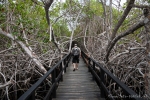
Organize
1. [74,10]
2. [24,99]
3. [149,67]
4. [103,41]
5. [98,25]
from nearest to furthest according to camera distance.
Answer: [24,99] → [149,67] → [103,41] → [74,10] → [98,25]

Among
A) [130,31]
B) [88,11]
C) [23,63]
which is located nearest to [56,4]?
[88,11]

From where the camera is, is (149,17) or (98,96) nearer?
(149,17)

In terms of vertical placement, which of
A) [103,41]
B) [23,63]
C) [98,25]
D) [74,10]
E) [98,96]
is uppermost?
[74,10]

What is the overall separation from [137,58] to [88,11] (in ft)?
15.0

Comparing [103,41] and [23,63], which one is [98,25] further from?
[23,63]

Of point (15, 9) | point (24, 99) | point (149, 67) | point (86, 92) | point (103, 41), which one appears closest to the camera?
point (24, 99)

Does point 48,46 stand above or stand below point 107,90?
above

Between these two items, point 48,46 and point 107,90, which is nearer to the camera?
point 107,90

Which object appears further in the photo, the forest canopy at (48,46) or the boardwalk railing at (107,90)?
the forest canopy at (48,46)

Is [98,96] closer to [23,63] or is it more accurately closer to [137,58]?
[137,58]

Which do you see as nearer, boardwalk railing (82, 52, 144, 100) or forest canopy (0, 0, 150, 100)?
boardwalk railing (82, 52, 144, 100)

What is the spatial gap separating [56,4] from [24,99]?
8323mm

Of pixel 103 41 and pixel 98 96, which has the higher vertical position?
pixel 103 41

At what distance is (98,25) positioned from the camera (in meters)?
10.1
